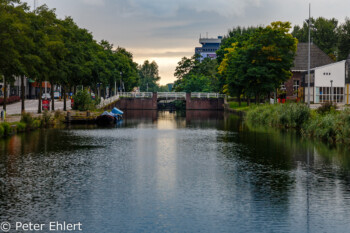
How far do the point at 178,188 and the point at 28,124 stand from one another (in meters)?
32.1

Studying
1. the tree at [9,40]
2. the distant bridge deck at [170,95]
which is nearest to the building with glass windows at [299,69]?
the distant bridge deck at [170,95]

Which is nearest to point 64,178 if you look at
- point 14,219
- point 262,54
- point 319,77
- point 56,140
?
point 14,219

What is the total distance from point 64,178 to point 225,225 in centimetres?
Result: 922

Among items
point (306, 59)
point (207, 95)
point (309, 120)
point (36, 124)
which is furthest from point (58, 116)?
point (207, 95)

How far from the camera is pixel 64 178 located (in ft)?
68.0

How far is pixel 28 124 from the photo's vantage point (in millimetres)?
47438

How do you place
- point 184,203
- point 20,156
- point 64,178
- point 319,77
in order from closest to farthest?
point 184,203 < point 64,178 < point 20,156 < point 319,77

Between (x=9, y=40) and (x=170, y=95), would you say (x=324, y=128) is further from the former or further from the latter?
(x=170, y=95)

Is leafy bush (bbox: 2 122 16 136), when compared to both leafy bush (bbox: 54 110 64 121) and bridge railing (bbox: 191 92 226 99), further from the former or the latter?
bridge railing (bbox: 191 92 226 99)

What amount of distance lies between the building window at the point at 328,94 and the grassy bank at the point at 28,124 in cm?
4834

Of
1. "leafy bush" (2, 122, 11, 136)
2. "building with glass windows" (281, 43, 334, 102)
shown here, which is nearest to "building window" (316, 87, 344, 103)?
"building with glass windows" (281, 43, 334, 102)

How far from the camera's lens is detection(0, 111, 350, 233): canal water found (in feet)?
46.2

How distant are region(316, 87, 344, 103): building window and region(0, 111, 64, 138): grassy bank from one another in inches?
1903

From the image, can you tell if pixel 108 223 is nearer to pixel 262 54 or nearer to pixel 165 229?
pixel 165 229
